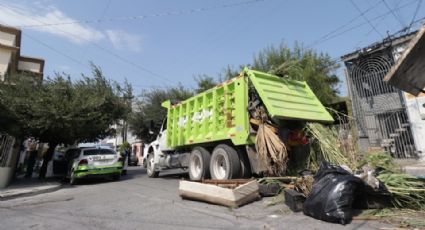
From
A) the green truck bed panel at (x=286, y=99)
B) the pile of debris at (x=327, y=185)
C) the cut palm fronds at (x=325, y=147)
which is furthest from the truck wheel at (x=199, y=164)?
the cut palm fronds at (x=325, y=147)

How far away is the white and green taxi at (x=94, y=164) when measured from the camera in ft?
32.7

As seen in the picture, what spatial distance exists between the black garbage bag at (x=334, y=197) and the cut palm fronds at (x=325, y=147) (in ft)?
5.50

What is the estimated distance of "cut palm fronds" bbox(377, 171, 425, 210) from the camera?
4113 millimetres

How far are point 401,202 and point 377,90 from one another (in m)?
11.8

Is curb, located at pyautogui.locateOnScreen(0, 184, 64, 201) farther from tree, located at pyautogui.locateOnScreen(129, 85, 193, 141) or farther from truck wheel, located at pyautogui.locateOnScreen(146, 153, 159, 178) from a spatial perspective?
tree, located at pyautogui.locateOnScreen(129, 85, 193, 141)

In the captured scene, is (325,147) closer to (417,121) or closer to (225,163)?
(225,163)

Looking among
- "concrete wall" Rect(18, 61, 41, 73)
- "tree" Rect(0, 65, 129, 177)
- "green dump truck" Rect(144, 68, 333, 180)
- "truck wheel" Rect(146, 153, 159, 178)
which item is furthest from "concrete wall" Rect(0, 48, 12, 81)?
"green dump truck" Rect(144, 68, 333, 180)

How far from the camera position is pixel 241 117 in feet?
20.9

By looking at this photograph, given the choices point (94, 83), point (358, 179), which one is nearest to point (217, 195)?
point (358, 179)

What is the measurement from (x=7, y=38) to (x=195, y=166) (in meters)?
14.9

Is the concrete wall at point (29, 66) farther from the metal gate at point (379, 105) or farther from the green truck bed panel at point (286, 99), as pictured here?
the metal gate at point (379, 105)

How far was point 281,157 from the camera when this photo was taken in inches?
219

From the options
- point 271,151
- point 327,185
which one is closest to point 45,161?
point 271,151

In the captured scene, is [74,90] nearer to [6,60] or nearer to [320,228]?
[6,60]
